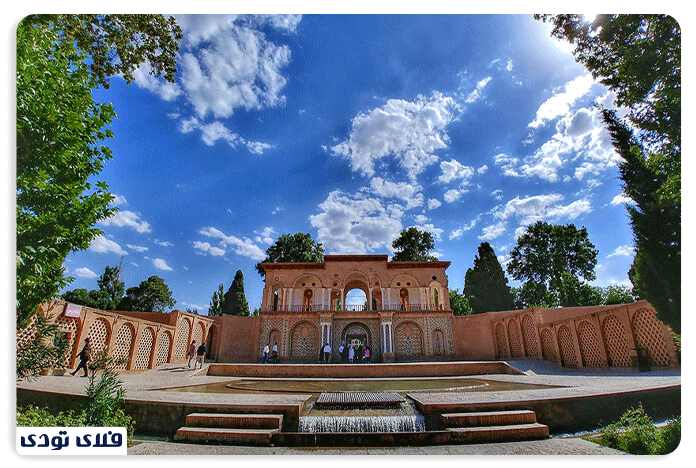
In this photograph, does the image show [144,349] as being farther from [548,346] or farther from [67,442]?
[548,346]

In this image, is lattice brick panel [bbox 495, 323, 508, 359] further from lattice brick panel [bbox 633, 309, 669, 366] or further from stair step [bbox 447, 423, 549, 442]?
stair step [bbox 447, 423, 549, 442]

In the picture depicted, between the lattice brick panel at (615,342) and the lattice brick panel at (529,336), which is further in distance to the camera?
the lattice brick panel at (529,336)

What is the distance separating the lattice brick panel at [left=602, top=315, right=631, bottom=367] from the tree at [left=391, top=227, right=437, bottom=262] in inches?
907

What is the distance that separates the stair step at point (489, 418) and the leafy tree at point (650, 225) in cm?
273

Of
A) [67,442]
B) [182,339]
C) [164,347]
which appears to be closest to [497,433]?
[67,442]

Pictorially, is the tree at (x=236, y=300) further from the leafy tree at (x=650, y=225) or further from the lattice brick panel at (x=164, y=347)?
the leafy tree at (x=650, y=225)

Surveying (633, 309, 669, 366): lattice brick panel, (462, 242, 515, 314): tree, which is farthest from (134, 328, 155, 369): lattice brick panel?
(462, 242, 515, 314): tree

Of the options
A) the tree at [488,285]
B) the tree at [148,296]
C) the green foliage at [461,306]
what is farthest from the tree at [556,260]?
the tree at [148,296]

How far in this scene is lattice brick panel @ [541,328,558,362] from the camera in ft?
43.3

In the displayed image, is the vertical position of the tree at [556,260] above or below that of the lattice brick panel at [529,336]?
above

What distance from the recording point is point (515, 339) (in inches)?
626

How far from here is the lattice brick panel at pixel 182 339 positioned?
1552 cm
